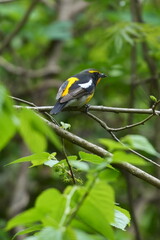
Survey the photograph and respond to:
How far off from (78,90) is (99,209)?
3121mm

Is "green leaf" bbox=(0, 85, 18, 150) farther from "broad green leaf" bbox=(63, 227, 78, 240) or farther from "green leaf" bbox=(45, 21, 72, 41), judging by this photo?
"green leaf" bbox=(45, 21, 72, 41)

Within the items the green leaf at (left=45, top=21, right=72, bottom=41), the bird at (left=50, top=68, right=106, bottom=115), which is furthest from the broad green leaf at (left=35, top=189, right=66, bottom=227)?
the green leaf at (left=45, top=21, right=72, bottom=41)

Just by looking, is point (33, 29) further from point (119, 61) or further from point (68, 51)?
point (119, 61)

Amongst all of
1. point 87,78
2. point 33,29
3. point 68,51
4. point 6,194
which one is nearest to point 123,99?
point 68,51

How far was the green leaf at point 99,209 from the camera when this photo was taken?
4.14 feet

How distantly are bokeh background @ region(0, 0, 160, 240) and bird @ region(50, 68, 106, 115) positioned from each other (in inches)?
20.0

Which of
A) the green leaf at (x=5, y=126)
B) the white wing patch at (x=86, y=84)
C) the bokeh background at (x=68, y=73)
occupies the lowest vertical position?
the bokeh background at (x=68, y=73)

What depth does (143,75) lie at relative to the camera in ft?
20.3

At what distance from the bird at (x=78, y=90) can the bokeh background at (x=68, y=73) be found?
51 cm

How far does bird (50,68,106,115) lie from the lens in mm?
4109

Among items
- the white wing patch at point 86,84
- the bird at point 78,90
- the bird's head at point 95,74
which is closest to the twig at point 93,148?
the bird at point 78,90

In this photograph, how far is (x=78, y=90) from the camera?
436 centimetres

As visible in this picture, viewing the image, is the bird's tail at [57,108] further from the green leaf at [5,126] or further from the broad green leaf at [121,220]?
the green leaf at [5,126]

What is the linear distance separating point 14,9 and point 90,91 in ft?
8.89
